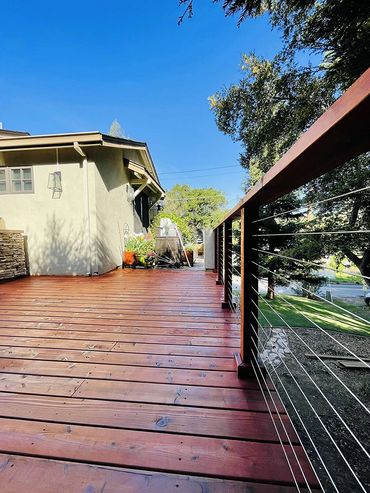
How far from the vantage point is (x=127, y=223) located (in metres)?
8.21

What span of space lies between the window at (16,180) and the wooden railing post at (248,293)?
20.7ft

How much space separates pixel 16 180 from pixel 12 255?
193 cm

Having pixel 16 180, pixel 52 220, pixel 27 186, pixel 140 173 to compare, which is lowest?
pixel 52 220

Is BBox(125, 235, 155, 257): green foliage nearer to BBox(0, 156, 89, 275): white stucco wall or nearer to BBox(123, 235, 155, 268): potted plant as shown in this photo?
BBox(123, 235, 155, 268): potted plant

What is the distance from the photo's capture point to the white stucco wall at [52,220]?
6043 mm

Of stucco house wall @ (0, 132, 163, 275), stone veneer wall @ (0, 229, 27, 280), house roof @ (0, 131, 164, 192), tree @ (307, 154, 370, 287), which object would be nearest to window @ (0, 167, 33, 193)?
stucco house wall @ (0, 132, 163, 275)

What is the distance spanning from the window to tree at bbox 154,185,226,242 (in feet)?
61.8

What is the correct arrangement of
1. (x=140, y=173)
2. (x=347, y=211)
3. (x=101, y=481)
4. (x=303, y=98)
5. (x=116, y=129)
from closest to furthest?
1. (x=101, y=481)
2. (x=303, y=98)
3. (x=140, y=173)
4. (x=347, y=211)
5. (x=116, y=129)

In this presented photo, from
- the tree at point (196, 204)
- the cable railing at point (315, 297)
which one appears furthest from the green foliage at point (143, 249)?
the tree at point (196, 204)

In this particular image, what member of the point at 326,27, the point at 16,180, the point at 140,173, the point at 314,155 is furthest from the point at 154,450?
the point at 140,173

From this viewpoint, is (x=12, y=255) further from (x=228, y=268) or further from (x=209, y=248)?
(x=228, y=268)

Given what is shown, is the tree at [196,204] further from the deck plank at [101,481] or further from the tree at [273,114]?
the deck plank at [101,481]

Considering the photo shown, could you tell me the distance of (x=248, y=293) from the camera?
5.55 feet

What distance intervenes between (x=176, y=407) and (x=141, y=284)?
366 cm
